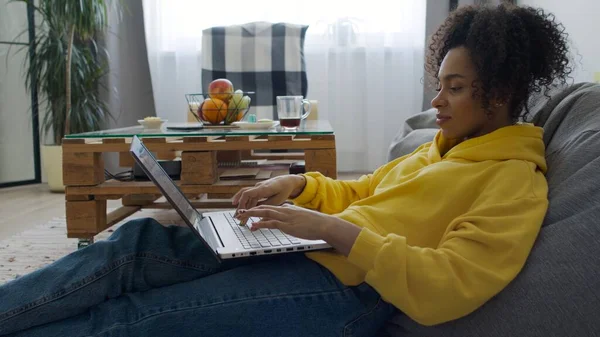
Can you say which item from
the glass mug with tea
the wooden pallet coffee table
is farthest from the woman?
the glass mug with tea

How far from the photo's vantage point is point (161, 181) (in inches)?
37.6

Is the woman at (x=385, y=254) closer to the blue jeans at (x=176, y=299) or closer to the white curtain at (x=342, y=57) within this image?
the blue jeans at (x=176, y=299)

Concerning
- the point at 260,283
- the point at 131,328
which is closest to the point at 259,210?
the point at 260,283

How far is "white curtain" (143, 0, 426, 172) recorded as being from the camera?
3.60 meters

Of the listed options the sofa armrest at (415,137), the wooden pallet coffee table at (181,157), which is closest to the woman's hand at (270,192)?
the wooden pallet coffee table at (181,157)

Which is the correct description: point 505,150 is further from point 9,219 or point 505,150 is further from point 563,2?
point 9,219

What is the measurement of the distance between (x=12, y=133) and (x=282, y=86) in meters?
1.66

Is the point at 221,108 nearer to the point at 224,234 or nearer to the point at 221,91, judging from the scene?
the point at 221,91

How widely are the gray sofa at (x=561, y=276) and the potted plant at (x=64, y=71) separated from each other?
2.79 metres

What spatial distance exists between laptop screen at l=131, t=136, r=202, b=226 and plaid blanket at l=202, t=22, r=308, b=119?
2215mm

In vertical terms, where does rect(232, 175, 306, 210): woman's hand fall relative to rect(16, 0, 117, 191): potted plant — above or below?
below

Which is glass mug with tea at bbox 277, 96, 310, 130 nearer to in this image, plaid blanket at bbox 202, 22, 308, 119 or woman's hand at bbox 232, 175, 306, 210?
woman's hand at bbox 232, 175, 306, 210

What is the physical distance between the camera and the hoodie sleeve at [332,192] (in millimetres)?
1173

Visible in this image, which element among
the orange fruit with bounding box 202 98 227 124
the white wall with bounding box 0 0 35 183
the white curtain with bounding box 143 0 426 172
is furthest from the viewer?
the white curtain with bounding box 143 0 426 172
